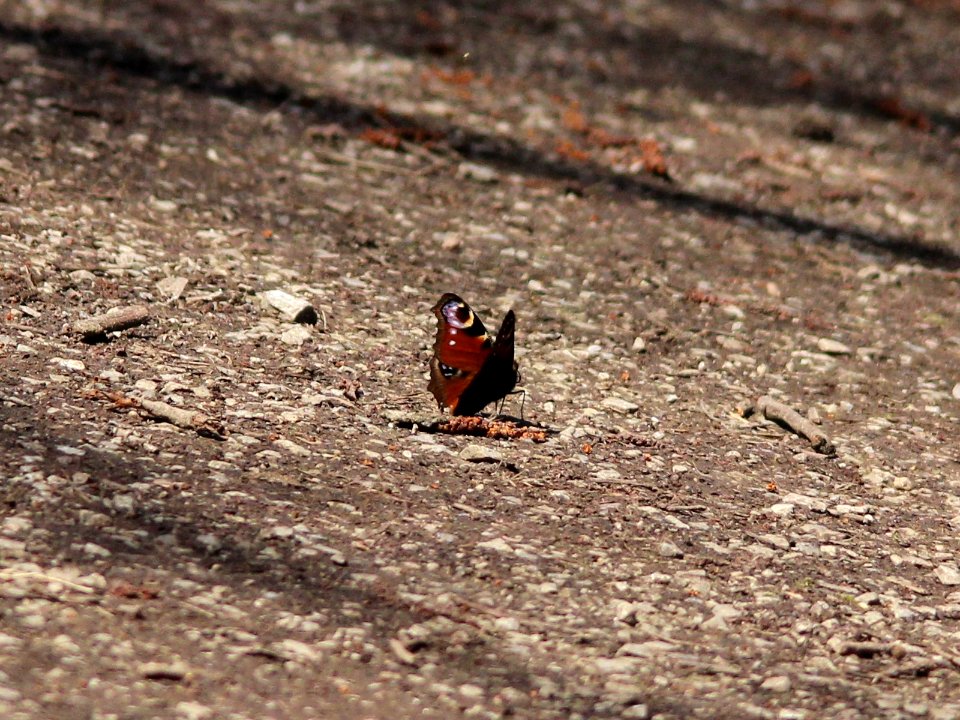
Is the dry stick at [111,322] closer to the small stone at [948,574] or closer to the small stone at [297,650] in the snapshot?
the small stone at [297,650]

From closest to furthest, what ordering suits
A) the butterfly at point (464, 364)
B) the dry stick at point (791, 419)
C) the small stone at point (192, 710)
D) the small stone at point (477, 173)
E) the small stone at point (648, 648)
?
the small stone at point (192, 710) < the small stone at point (648, 648) < the butterfly at point (464, 364) < the dry stick at point (791, 419) < the small stone at point (477, 173)

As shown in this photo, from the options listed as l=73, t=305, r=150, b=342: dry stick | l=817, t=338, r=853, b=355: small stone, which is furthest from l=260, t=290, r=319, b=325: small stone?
l=817, t=338, r=853, b=355: small stone

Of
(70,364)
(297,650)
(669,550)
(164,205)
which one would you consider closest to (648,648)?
(669,550)

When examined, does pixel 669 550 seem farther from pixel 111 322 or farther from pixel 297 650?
pixel 111 322

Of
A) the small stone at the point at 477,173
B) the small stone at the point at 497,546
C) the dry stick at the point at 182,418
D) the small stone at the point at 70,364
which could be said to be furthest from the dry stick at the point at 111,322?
the small stone at the point at 477,173

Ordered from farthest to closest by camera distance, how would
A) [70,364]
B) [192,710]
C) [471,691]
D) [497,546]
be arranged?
[70,364] → [497,546] → [471,691] → [192,710]

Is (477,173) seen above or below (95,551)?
above

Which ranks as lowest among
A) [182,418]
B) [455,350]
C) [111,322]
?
[182,418]
